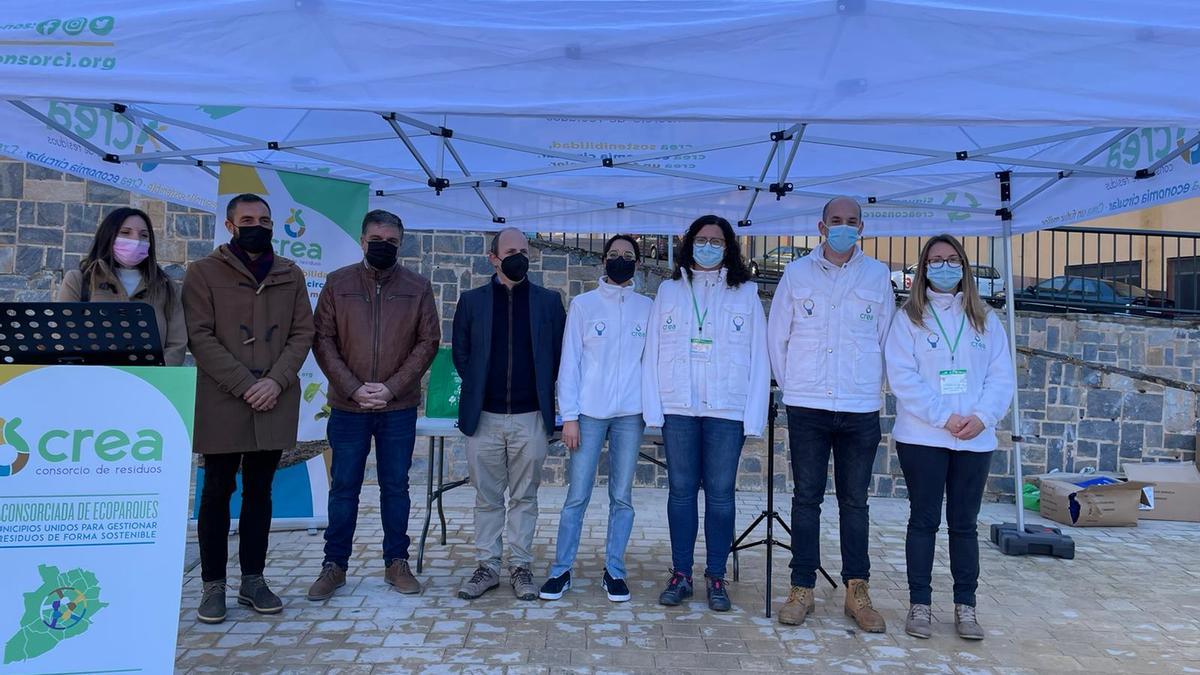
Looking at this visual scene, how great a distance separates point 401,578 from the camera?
4375 millimetres

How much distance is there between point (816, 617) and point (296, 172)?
162 inches

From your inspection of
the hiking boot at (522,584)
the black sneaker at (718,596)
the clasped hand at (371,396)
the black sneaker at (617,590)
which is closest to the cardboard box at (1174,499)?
the black sneaker at (718,596)

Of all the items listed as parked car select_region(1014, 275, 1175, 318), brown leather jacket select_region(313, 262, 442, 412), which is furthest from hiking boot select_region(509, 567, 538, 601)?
parked car select_region(1014, 275, 1175, 318)

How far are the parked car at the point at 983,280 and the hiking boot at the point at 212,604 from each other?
7.64 metres

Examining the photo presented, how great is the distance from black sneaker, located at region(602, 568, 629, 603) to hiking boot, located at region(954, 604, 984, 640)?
1.65 meters

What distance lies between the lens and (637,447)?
169 inches

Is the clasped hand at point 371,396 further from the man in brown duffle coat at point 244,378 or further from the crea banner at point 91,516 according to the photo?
the crea banner at point 91,516

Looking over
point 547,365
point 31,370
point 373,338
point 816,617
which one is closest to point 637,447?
point 547,365

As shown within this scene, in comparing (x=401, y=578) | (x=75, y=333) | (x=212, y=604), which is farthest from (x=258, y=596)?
(x=75, y=333)

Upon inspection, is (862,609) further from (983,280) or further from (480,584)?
(983,280)

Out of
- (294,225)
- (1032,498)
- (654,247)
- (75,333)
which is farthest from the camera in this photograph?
(654,247)

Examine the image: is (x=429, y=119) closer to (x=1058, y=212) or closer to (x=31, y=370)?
(x=31, y=370)

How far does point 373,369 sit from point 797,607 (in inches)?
98.4

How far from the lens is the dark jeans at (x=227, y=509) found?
3.86m
